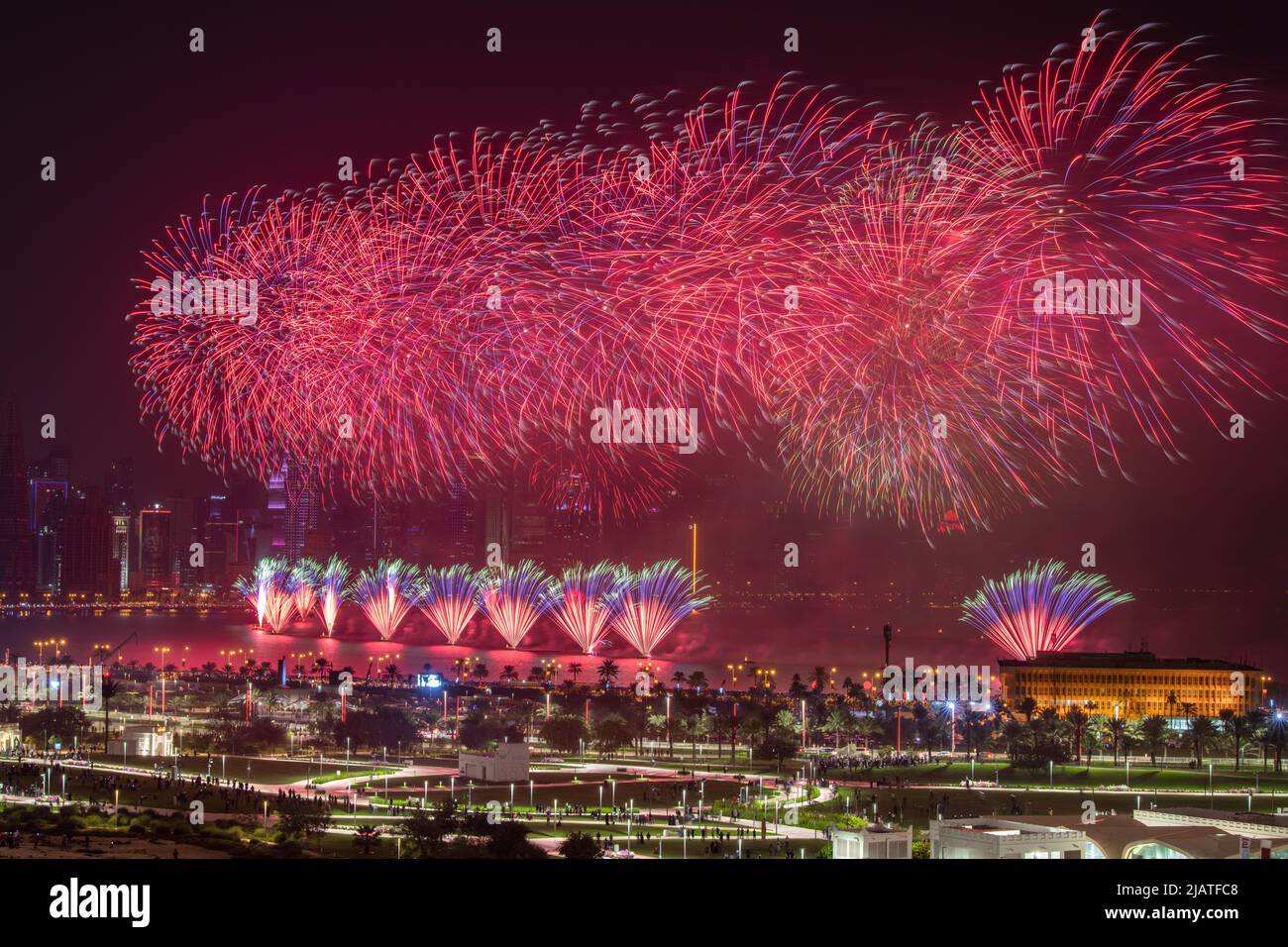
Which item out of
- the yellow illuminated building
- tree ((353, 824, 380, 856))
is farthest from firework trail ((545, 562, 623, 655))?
tree ((353, 824, 380, 856))

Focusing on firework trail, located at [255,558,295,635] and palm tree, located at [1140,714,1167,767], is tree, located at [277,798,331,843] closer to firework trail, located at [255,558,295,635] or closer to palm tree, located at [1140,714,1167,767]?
palm tree, located at [1140,714,1167,767]

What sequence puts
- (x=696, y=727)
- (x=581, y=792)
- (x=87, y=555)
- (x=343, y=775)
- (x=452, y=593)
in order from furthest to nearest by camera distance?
1. (x=87, y=555)
2. (x=452, y=593)
3. (x=696, y=727)
4. (x=343, y=775)
5. (x=581, y=792)

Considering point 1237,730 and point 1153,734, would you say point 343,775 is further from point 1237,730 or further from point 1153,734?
point 1237,730

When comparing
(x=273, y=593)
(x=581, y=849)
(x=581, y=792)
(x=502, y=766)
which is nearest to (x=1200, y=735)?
(x=581, y=792)

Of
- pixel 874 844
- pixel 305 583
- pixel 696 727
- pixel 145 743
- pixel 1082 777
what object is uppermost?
pixel 305 583

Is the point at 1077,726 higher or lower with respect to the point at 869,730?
higher
